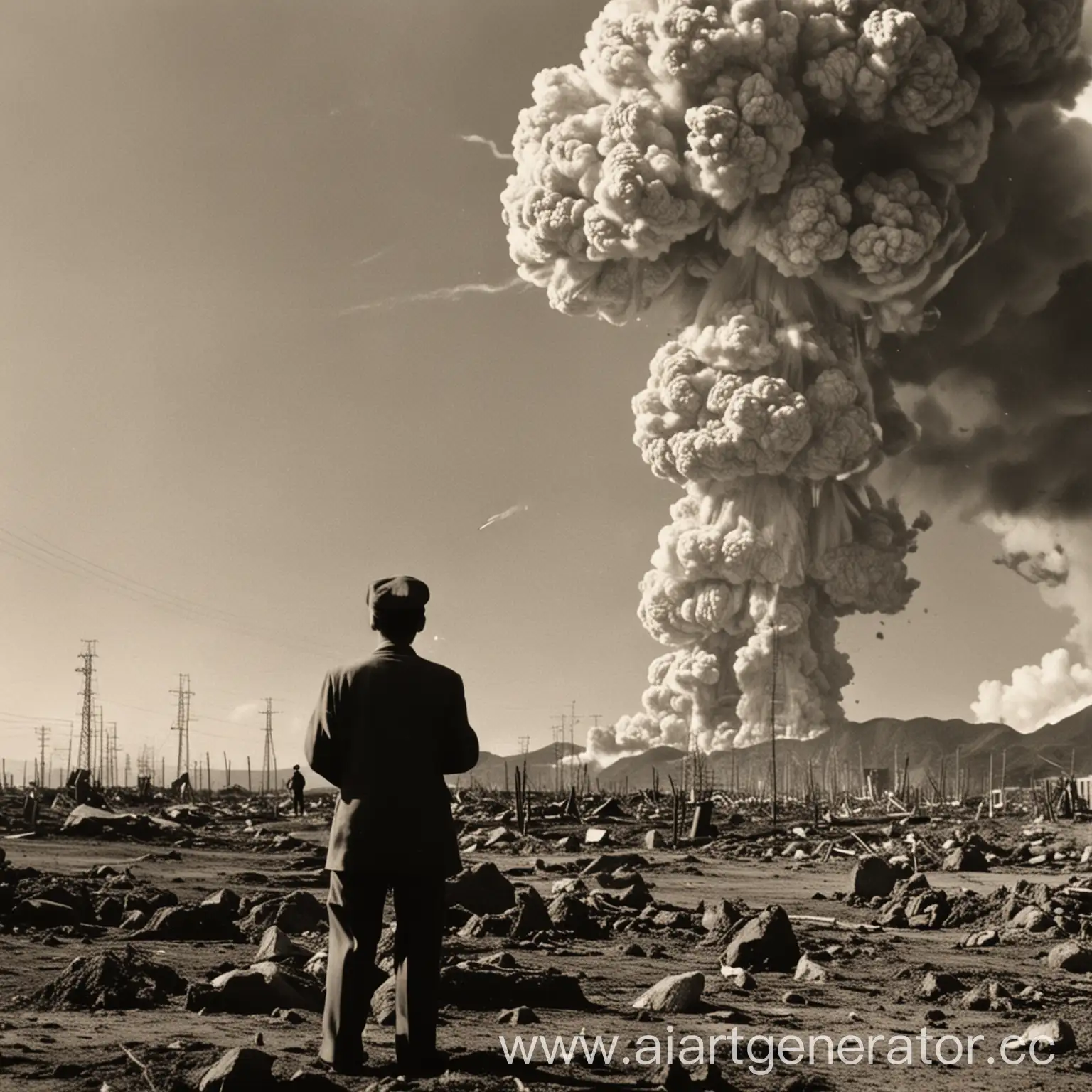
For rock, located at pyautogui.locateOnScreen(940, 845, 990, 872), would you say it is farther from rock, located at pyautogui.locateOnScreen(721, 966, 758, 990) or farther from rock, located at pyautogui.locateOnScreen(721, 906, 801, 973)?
rock, located at pyautogui.locateOnScreen(721, 966, 758, 990)

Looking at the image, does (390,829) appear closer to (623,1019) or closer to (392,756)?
(392,756)

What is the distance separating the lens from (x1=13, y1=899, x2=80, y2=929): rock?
864cm

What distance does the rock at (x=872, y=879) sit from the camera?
472 inches

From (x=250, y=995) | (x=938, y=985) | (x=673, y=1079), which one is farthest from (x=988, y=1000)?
(x=250, y=995)

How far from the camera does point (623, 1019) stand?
5.89 metres

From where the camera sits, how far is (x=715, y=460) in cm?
6194

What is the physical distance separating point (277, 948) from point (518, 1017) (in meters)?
1.82

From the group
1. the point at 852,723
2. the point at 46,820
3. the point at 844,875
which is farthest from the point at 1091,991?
the point at 852,723

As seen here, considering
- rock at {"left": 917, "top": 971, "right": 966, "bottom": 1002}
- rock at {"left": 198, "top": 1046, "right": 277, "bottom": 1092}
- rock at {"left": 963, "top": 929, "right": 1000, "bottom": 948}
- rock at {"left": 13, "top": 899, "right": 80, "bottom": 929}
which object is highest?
rock at {"left": 13, "top": 899, "right": 80, "bottom": 929}

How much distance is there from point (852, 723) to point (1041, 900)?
261 feet

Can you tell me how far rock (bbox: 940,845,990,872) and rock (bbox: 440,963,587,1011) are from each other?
Result: 1040 cm

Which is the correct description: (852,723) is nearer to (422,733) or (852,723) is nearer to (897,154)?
(897,154)

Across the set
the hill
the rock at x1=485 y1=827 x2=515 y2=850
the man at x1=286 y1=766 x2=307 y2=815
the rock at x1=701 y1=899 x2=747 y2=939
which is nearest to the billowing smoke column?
the hill

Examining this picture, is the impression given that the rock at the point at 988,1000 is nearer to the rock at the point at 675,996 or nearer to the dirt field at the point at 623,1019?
the dirt field at the point at 623,1019
